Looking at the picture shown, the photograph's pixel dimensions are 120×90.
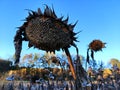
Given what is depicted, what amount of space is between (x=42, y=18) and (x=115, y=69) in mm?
5602

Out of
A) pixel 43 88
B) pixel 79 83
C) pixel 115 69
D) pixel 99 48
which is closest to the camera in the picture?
pixel 79 83

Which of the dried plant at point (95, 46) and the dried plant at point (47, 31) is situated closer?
the dried plant at point (47, 31)

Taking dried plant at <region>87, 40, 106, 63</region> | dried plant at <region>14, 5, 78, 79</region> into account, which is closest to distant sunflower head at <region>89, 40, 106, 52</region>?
dried plant at <region>87, 40, 106, 63</region>

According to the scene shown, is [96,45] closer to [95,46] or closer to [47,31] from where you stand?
[95,46]

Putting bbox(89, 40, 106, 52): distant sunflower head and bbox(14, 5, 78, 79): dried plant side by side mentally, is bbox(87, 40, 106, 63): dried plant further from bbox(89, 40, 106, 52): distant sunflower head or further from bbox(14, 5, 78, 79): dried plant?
bbox(14, 5, 78, 79): dried plant

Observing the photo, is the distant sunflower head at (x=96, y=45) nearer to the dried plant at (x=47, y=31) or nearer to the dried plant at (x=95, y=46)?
the dried plant at (x=95, y=46)

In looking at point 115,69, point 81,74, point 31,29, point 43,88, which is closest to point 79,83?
point 81,74

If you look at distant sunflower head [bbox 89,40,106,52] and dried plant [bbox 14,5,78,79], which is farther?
distant sunflower head [bbox 89,40,106,52]

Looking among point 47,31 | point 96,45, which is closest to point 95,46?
point 96,45

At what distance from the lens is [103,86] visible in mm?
9938

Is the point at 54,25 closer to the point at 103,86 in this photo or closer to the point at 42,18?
the point at 42,18

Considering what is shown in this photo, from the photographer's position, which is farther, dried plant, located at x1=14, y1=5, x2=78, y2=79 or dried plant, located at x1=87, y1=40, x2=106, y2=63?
dried plant, located at x1=87, y1=40, x2=106, y2=63

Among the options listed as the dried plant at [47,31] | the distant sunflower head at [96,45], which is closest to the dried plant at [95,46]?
the distant sunflower head at [96,45]

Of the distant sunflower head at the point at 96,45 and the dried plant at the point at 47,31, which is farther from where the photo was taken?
the distant sunflower head at the point at 96,45
